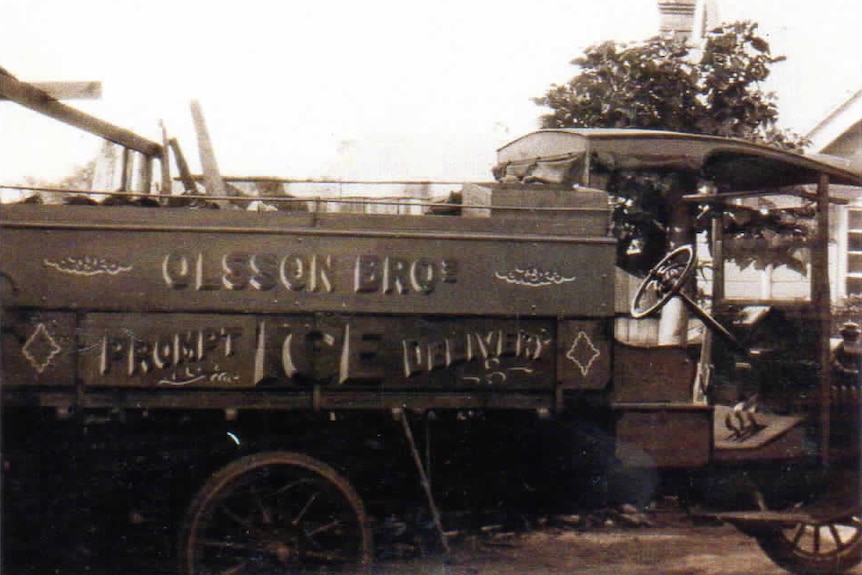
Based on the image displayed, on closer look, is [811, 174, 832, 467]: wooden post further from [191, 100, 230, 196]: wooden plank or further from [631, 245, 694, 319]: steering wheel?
[191, 100, 230, 196]: wooden plank

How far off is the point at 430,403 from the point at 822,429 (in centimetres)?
198

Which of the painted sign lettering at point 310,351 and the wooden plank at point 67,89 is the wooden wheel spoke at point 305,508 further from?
the wooden plank at point 67,89

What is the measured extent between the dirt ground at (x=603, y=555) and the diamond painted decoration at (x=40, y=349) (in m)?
1.79

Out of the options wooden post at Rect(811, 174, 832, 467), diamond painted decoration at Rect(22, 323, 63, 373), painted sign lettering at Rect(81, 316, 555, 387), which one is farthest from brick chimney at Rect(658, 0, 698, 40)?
diamond painted decoration at Rect(22, 323, 63, 373)

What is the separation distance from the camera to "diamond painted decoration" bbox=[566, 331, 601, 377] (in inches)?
156

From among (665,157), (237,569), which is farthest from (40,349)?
(665,157)

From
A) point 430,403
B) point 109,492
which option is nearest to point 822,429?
point 430,403

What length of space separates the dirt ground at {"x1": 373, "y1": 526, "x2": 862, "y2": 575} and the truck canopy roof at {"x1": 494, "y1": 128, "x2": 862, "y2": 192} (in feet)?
6.31

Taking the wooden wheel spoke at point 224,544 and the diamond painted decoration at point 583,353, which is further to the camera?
the diamond painted decoration at point 583,353

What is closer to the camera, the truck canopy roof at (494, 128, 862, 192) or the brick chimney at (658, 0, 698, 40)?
the truck canopy roof at (494, 128, 862, 192)

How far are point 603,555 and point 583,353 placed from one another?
159 centimetres

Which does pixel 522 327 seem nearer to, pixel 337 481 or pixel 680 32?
pixel 337 481

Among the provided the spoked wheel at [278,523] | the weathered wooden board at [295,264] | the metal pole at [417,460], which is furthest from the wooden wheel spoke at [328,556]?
the weathered wooden board at [295,264]

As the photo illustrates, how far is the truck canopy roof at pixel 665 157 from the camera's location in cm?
444
